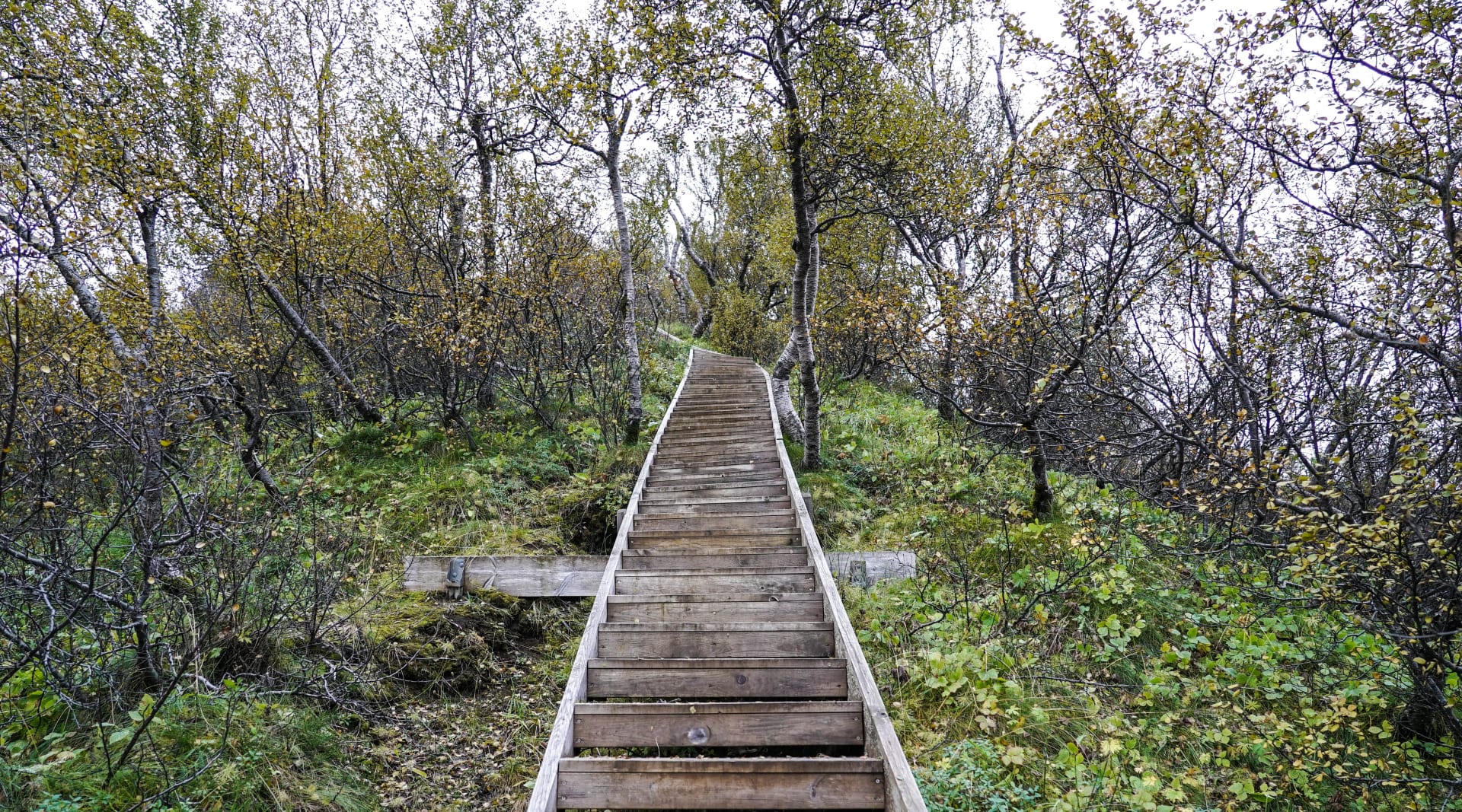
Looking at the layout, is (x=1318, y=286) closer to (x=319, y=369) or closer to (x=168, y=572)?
(x=168, y=572)

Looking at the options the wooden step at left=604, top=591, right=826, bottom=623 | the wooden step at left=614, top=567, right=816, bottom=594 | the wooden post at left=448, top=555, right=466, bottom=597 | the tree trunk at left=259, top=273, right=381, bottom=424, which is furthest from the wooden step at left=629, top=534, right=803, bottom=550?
the tree trunk at left=259, top=273, right=381, bottom=424

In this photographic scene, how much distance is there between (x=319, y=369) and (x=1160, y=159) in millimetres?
14166

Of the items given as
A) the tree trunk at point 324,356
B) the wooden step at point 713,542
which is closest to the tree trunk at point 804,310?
the wooden step at point 713,542

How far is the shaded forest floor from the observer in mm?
4039

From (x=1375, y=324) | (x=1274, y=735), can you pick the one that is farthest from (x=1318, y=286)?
(x=1274, y=735)

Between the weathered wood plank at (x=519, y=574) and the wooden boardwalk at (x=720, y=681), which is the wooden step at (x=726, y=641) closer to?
the wooden boardwalk at (x=720, y=681)

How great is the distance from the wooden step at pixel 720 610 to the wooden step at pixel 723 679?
0.76 metres

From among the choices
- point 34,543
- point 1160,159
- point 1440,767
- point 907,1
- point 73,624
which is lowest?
point 1440,767

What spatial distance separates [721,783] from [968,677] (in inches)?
115

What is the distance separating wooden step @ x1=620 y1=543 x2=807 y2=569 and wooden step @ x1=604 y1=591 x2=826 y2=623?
723 mm

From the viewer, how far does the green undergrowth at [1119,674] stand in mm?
4219

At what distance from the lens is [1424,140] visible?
163 inches

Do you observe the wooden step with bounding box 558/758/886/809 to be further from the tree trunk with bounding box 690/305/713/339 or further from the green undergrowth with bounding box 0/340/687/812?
the tree trunk with bounding box 690/305/713/339

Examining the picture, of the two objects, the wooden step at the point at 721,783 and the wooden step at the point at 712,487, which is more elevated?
the wooden step at the point at 712,487
